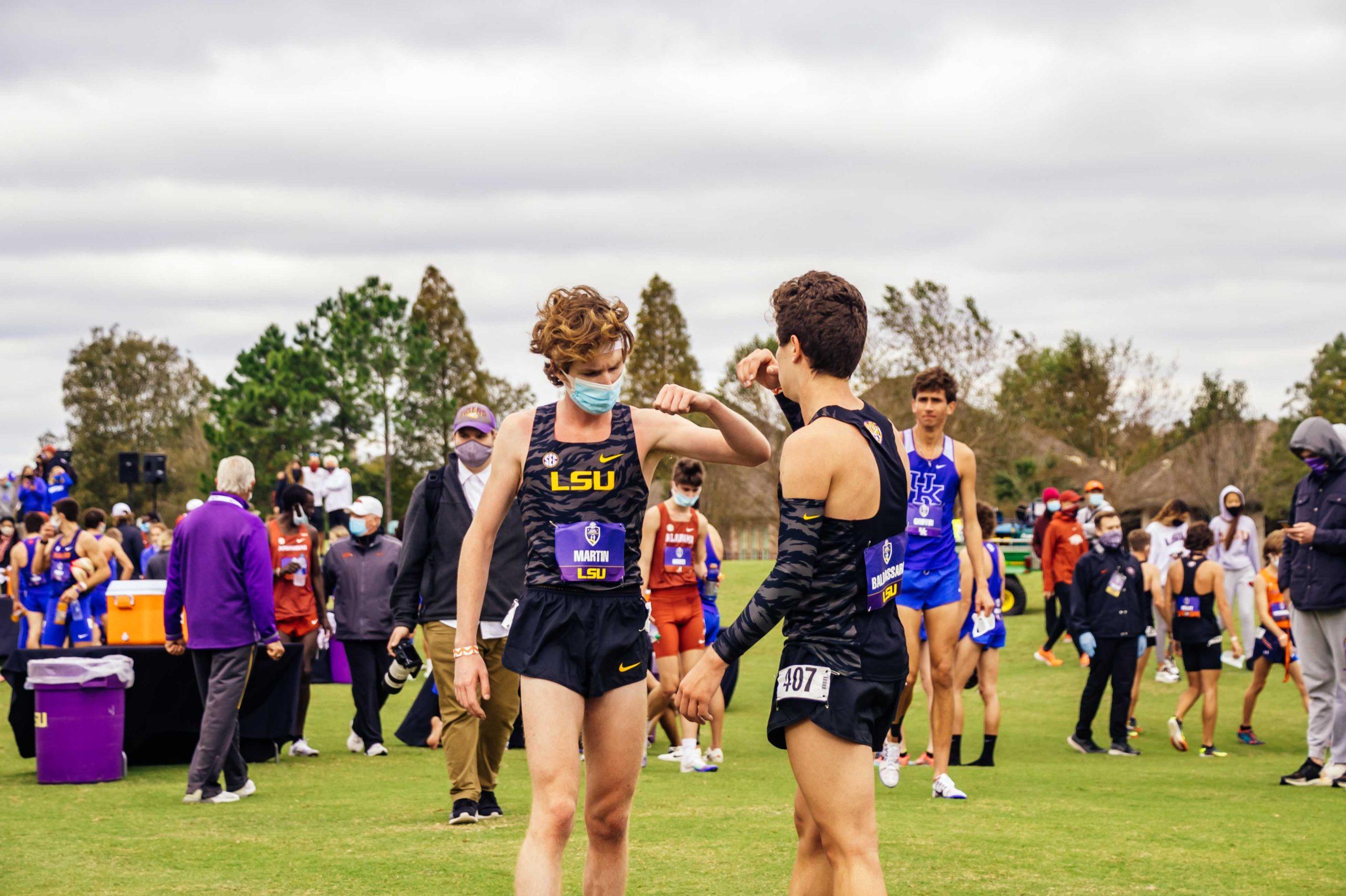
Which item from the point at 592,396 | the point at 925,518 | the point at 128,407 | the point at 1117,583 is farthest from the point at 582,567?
the point at 128,407

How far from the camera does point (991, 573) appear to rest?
1105 centimetres

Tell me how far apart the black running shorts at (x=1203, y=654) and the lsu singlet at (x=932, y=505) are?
5.24 m

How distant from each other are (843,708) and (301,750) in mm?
9127

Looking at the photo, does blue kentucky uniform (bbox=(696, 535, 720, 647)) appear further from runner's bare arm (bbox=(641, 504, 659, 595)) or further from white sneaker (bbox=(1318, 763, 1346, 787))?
white sneaker (bbox=(1318, 763, 1346, 787))

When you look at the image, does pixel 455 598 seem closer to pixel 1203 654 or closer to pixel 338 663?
pixel 1203 654

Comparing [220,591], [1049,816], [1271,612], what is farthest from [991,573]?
[220,591]

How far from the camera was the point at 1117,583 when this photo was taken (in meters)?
12.9

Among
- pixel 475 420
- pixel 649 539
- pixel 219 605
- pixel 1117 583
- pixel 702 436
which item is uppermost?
pixel 475 420

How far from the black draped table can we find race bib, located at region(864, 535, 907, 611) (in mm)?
7531

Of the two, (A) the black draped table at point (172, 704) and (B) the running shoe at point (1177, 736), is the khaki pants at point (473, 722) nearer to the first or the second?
(A) the black draped table at point (172, 704)

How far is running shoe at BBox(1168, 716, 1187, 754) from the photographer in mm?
13125

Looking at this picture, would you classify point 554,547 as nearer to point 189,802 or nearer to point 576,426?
point 576,426

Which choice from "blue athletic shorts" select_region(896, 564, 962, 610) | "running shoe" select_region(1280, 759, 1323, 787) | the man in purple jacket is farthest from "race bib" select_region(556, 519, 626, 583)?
"running shoe" select_region(1280, 759, 1323, 787)

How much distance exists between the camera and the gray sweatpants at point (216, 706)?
891 cm
